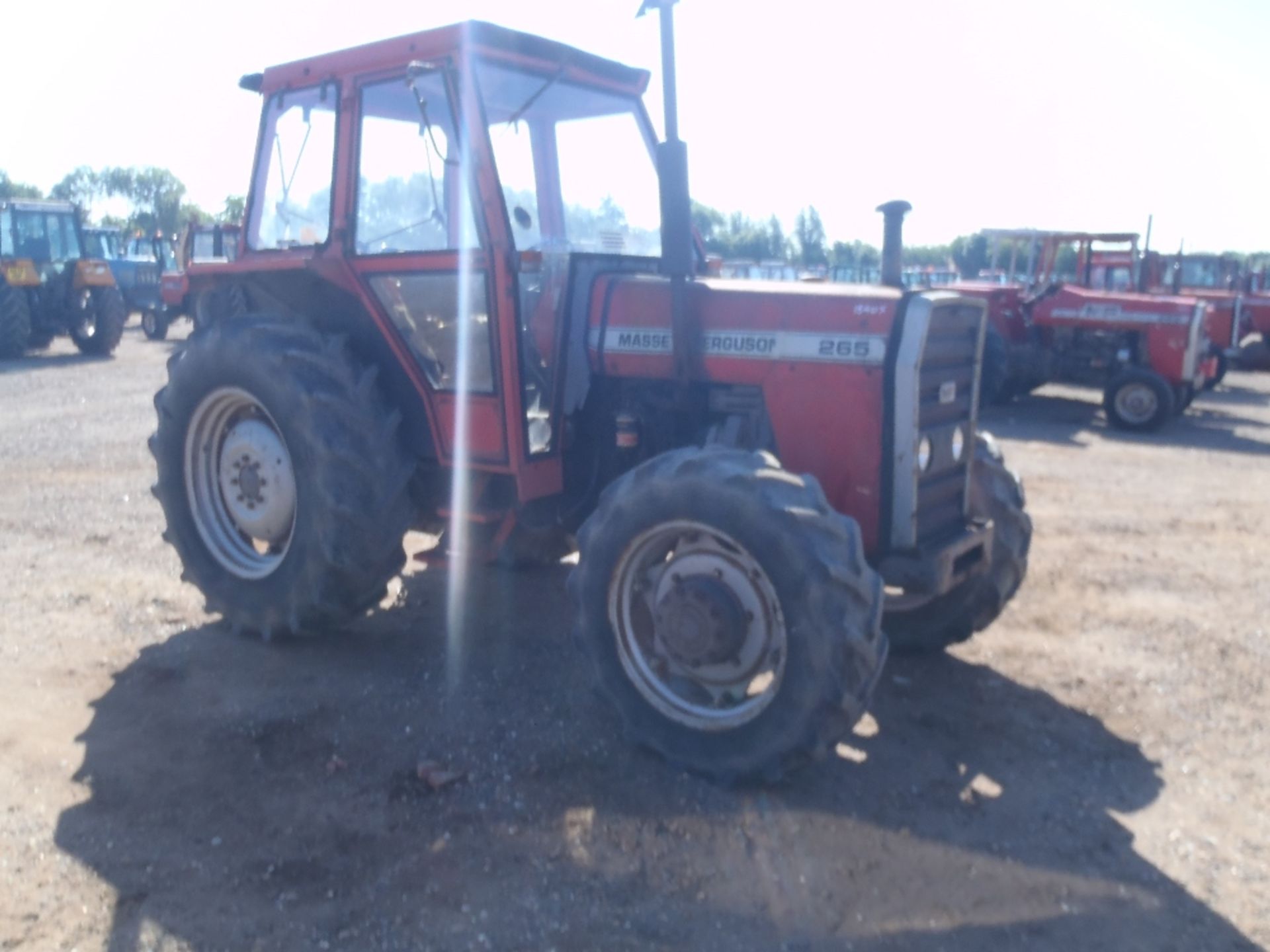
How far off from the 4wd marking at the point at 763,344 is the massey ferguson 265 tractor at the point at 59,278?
58.6 feet

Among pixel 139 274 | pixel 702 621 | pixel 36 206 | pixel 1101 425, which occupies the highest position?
pixel 36 206

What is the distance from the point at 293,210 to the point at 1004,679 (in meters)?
3.93

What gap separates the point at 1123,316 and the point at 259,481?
40.0 ft

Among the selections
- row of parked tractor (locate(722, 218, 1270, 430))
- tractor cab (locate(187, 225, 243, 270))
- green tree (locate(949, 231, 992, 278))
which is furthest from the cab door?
green tree (locate(949, 231, 992, 278))

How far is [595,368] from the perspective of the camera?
4.70 meters

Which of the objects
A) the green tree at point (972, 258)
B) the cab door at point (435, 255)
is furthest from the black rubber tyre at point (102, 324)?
the green tree at point (972, 258)

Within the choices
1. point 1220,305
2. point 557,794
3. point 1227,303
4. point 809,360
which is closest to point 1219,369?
point 1220,305

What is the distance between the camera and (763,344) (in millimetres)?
4320

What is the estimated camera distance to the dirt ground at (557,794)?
10.3ft

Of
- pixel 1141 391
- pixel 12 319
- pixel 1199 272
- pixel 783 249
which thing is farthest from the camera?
pixel 783 249

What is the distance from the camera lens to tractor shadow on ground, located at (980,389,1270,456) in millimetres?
12766

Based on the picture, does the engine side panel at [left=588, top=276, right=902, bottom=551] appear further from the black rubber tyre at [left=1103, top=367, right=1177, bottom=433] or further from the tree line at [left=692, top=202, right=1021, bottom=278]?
the tree line at [left=692, top=202, right=1021, bottom=278]

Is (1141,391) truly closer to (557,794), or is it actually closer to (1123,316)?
(1123,316)

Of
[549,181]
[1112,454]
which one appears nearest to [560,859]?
[549,181]
